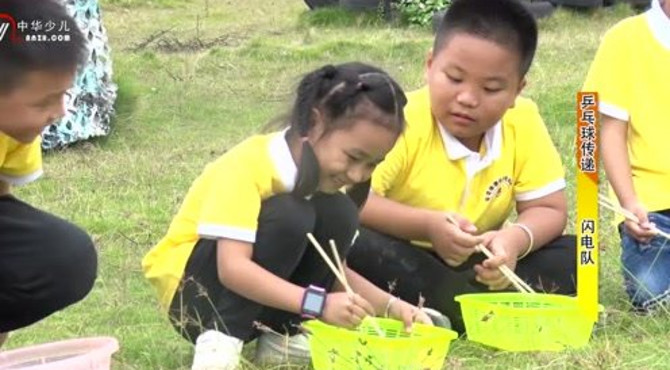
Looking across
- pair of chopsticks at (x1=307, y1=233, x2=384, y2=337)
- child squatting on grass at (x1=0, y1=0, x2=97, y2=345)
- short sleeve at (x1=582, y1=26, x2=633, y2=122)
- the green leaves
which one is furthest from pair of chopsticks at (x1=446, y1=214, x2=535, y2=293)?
the green leaves

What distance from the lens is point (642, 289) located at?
3.11m

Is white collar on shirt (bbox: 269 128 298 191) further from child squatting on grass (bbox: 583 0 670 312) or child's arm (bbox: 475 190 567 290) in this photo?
child squatting on grass (bbox: 583 0 670 312)

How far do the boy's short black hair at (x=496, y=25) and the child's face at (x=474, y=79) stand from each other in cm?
2

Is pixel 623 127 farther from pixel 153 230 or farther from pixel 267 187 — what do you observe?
pixel 153 230

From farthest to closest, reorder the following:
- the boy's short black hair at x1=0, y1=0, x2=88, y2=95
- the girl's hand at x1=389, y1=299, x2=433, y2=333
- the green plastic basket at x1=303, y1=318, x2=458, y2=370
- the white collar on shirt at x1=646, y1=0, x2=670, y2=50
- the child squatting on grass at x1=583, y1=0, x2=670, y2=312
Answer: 1. the white collar on shirt at x1=646, y1=0, x2=670, y2=50
2. the child squatting on grass at x1=583, y1=0, x2=670, y2=312
3. the girl's hand at x1=389, y1=299, x2=433, y2=333
4. the green plastic basket at x1=303, y1=318, x2=458, y2=370
5. the boy's short black hair at x1=0, y1=0, x2=88, y2=95

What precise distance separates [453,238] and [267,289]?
1.73 feet

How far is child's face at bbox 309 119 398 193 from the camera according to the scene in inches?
99.2

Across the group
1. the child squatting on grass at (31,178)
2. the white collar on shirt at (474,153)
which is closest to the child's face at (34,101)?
the child squatting on grass at (31,178)

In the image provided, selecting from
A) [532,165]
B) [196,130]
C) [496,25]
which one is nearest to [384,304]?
[532,165]

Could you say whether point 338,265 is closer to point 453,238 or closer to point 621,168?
point 453,238

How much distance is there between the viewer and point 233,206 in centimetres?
251

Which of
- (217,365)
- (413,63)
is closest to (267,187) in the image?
(217,365)

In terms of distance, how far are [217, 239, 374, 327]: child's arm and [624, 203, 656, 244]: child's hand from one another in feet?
2.79

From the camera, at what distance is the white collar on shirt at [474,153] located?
9.93ft
